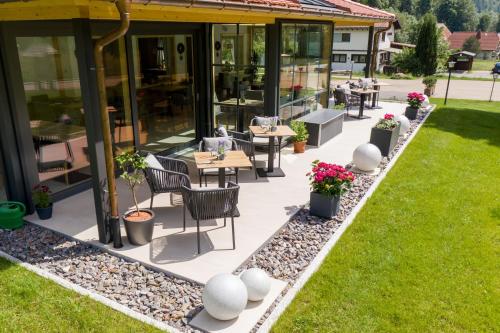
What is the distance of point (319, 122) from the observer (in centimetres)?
1060

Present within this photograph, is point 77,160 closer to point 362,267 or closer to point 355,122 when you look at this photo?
point 362,267

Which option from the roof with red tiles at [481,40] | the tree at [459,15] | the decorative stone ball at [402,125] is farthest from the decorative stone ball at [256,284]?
the tree at [459,15]

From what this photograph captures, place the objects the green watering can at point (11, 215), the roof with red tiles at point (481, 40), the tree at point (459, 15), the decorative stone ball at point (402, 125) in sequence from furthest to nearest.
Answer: the tree at point (459, 15) → the roof with red tiles at point (481, 40) → the decorative stone ball at point (402, 125) → the green watering can at point (11, 215)

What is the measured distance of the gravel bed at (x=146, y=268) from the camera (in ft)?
14.1

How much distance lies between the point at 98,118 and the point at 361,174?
17.6ft

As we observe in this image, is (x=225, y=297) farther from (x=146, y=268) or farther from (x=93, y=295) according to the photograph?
(x=93, y=295)

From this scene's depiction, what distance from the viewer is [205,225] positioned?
5.96 metres

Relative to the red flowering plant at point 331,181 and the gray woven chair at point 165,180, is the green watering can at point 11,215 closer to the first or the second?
the gray woven chair at point 165,180

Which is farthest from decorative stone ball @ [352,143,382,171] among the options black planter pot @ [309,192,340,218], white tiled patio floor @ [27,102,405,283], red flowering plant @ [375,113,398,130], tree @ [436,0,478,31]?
tree @ [436,0,478,31]

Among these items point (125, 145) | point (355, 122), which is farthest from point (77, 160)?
point (355, 122)

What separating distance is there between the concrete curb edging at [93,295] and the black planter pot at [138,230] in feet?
3.10

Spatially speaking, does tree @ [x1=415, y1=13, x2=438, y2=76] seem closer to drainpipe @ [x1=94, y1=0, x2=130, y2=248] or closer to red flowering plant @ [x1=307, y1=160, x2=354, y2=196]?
red flowering plant @ [x1=307, y1=160, x2=354, y2=196]

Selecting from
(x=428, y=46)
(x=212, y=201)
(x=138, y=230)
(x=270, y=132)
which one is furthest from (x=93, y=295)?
(x=428, y=46)

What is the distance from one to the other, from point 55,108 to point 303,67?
Result: 6.30 m
